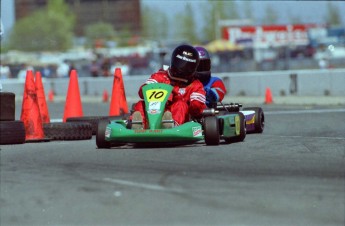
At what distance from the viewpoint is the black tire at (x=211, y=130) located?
33.9 feet

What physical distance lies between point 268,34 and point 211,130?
10505 centimetres

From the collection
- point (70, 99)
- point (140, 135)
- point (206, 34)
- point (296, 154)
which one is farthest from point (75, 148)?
point (206, 34)

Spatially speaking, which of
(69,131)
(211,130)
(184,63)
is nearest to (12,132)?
(69,131)

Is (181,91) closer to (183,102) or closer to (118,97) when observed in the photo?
(183,102)

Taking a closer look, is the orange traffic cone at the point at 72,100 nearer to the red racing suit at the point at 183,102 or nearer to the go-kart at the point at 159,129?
the red racing suit at the point at 183,102

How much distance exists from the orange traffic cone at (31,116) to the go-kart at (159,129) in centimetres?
166

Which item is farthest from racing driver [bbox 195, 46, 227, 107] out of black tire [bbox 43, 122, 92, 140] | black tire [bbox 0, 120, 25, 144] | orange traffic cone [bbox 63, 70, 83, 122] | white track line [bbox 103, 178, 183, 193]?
white track line [bbox 103, 178, 183, 193]

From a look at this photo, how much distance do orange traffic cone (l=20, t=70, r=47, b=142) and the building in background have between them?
15654cm

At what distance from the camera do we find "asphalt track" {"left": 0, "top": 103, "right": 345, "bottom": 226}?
6.21 meters

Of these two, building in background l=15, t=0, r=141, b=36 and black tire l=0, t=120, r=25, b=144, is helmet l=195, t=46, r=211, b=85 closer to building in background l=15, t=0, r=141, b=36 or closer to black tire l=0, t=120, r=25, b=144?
black tire l=0, t=120, r=25, b=144

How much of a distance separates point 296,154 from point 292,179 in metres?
2.00

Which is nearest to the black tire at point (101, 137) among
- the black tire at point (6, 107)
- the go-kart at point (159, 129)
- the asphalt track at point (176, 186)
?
the go-kart at point (159, 129)

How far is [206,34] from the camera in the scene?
135250 mm

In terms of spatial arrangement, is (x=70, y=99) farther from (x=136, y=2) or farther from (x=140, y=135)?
(x=136, y=2)
